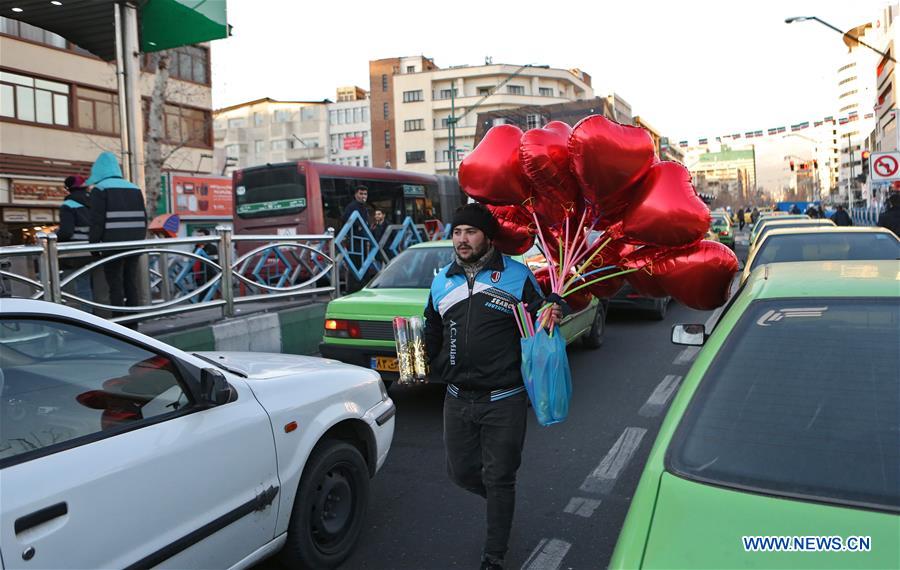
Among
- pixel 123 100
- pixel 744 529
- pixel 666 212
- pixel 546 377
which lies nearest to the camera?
pixel 744 529

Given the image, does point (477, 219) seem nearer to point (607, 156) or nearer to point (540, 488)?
point (607, 156)

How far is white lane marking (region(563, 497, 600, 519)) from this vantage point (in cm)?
413

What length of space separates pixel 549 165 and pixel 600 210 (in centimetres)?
36

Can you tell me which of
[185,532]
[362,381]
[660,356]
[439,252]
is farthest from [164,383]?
[660,356]

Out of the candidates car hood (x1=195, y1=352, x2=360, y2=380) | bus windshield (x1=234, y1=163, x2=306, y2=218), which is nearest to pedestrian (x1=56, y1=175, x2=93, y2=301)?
car hood (x1=195, y1=352, x2=360, y2=380)

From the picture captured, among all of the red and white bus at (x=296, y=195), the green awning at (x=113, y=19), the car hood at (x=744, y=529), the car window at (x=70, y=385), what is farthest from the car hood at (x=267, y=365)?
the red and white bus at (x=296, y=195)

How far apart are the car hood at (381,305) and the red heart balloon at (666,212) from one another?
308cm

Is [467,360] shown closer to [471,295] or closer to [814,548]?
[471,295]

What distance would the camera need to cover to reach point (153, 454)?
101 inches

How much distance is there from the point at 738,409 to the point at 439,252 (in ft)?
18.8

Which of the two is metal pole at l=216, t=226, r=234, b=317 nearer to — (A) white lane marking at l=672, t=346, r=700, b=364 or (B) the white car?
(B) the white car

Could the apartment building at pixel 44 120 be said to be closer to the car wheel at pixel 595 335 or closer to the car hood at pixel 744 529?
the car wheel at pixel 595 335

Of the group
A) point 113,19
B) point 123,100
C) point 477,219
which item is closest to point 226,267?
point 123,100

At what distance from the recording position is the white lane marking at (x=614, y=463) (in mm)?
4543
